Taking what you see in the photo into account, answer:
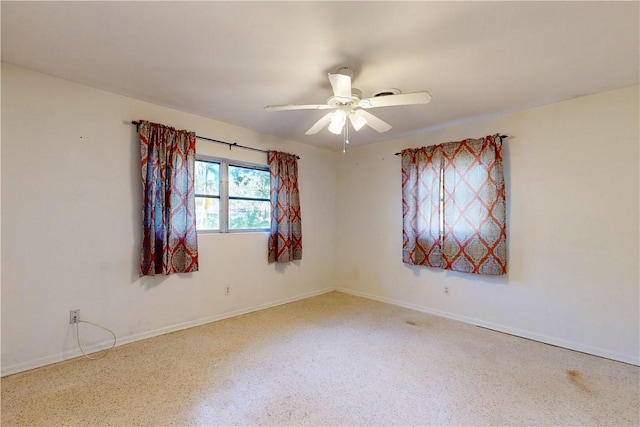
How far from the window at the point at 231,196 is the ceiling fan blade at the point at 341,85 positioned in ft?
6.42

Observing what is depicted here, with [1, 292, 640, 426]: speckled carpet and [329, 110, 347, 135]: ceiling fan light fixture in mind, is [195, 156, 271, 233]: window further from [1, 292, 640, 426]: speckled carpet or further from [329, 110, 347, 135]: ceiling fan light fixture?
[329, 110, 347, 135]: ceiling fan light fixture

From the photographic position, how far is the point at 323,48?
6.23 feet

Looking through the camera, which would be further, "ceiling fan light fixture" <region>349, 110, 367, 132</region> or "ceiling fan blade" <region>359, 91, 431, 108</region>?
"ceiling fan light fixture" <region>349, 110, 367, 132</region>

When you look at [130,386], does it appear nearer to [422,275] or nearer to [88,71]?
[88,71]

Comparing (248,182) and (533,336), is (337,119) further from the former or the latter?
(533,336)

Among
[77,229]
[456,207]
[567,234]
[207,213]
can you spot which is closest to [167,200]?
[207,213]

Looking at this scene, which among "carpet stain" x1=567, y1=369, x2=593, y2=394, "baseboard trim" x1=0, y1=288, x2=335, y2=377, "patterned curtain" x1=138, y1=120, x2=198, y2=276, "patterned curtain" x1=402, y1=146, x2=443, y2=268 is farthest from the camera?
"patterned curtain" x1=402, y1=146, x2=443, y2=268

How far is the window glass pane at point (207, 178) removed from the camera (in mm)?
3273

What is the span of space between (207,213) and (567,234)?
3680mm

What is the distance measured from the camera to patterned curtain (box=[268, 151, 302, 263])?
12.6ft

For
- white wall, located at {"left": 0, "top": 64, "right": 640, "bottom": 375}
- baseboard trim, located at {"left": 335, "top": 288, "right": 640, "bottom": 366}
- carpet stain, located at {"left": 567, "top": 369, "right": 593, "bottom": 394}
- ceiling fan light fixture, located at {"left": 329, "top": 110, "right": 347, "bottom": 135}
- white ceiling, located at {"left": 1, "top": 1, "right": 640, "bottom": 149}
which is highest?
white ceiling, located at {"left": 1, "top": 1, "right": 640, "bottom": 149}

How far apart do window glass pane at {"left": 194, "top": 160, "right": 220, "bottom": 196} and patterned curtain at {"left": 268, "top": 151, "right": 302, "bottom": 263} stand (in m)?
0.70

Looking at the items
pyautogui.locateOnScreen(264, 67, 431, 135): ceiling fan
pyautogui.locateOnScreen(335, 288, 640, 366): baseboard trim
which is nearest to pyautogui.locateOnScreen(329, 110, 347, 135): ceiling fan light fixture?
pyautogui.locateOnScreen(264, 67, 431, 135): ceiling fan

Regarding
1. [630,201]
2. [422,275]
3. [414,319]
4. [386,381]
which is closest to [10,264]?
[386,381]
